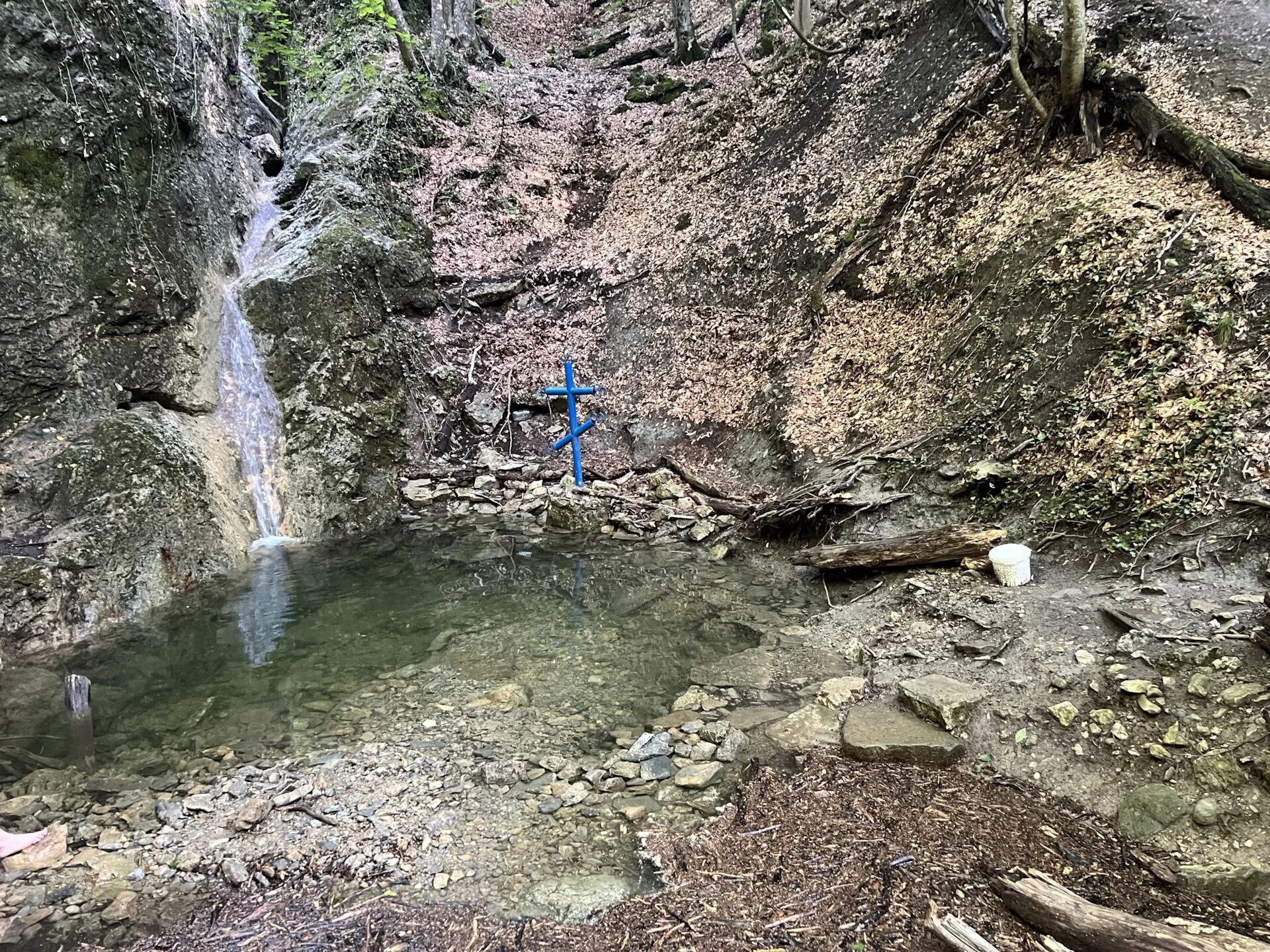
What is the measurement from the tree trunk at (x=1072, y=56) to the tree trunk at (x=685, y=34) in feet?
44.8

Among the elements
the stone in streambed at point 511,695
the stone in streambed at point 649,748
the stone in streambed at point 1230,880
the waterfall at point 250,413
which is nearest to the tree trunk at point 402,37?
the waterfall at point 250,413

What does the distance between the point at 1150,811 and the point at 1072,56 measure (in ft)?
28.5

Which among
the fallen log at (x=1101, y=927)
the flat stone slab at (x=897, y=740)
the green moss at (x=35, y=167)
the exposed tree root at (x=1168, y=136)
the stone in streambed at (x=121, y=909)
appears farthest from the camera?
the green moss at (x=35, y=167)

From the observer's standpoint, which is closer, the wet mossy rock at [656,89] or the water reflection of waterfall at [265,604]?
the water reflection of waterfall at [265,604]

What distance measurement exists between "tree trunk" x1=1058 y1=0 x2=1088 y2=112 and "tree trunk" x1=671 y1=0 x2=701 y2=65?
13.6 metres

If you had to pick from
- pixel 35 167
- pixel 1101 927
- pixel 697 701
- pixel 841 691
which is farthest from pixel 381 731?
pixel 35 167

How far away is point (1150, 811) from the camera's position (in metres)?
3.23

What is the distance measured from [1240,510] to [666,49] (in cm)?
2172

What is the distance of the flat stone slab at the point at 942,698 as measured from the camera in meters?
4.16

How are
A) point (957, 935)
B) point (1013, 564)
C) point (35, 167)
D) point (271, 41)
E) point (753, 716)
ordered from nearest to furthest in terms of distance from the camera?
point (957, 935)
point (753, 716)
point (1013, 564)
point (35, 167)
point (271, 41)

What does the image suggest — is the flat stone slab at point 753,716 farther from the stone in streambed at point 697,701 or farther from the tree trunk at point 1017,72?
the tree trunk at point 1017,72

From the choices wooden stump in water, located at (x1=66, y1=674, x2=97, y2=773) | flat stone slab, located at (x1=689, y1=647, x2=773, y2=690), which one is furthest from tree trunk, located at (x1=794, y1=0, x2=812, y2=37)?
wooden stump in water, located at (x1=66, y1=674, x2=97, y2=773)

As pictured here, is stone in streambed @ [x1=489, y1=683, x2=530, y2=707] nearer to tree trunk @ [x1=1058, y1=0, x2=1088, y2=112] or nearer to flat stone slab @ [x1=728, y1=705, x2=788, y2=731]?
flat stone slab @ [x1=728, y1=705, x2=788, y2=731]

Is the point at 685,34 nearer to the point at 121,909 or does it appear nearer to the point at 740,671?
the point at 740,671
